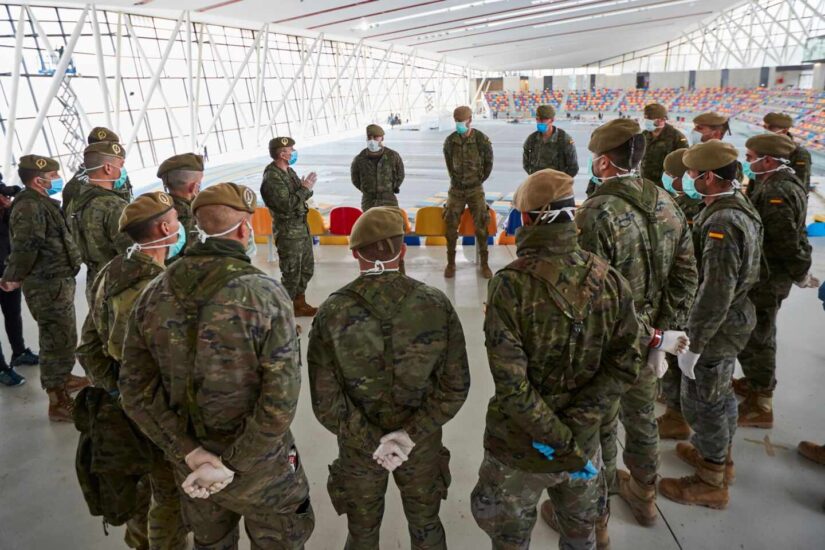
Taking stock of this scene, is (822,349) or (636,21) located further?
(636,21)

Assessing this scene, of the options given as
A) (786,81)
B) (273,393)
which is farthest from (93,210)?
(786,81)

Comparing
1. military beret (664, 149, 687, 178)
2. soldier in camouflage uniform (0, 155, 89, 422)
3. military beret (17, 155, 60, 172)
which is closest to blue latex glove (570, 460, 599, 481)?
military beret (664, 149, 687, 178)

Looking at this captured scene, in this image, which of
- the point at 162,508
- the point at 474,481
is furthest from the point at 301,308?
the point at 162,508

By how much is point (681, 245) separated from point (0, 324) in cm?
652

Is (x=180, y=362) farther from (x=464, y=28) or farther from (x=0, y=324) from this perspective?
(x=464, y=28)

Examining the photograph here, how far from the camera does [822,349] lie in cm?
445

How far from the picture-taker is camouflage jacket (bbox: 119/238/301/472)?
5.69ft

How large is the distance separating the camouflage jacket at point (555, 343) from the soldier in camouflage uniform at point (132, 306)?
147cm

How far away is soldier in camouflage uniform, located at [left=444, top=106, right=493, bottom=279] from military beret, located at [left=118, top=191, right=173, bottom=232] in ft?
14.3

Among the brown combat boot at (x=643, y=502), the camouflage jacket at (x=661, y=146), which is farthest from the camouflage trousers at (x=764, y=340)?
the camouflage jacket at (x=661, y=146)

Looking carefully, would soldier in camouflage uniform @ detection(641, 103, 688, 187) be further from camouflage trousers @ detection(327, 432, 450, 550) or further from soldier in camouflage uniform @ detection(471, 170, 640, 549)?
camouflage trousers @ detection(327, 432, 450, 550)

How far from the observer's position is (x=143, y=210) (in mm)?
2105

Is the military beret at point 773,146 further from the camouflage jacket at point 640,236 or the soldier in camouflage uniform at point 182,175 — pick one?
the soldier in camouflage uniform at point 182,175

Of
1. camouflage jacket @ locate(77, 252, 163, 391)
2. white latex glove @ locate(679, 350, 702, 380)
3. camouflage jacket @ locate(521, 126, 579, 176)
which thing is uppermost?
camouflage jacket @ locate(521, 126, 579, 176)
